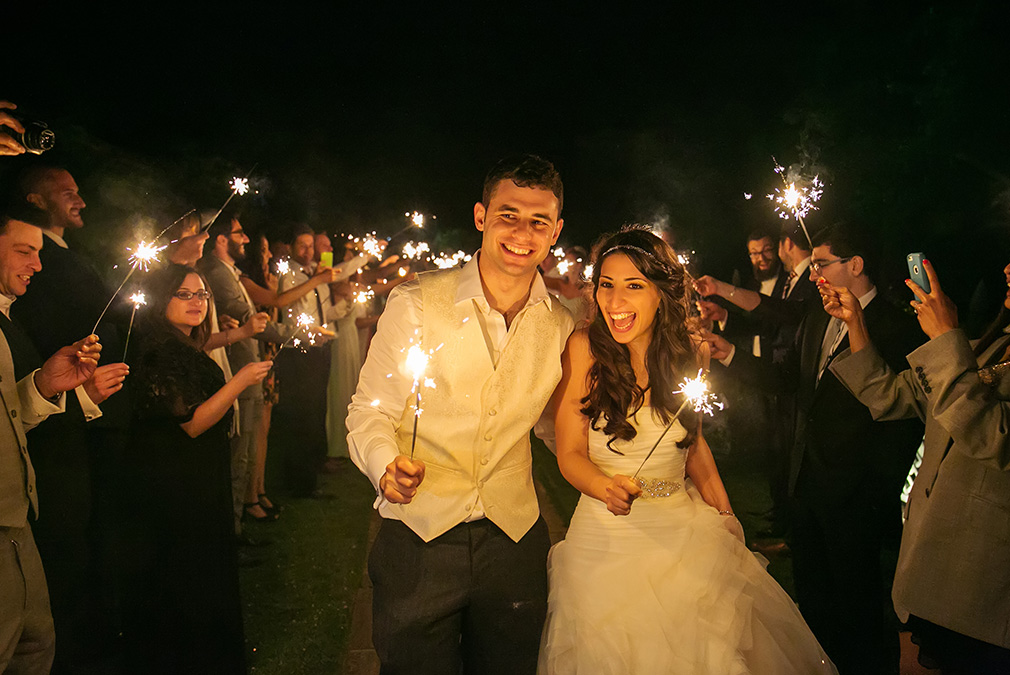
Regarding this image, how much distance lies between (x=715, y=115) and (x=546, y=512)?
4.18 meters

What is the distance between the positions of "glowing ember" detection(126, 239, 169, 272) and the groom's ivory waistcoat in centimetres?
183

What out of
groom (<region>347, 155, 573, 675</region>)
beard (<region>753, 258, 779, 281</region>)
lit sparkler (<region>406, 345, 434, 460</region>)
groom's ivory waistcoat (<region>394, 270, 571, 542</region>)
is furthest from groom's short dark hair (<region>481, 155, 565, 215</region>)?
beard (<region>753, 258, 779, 281</region>)

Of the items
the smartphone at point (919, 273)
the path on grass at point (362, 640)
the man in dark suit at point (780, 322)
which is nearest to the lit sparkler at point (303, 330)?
the path on grass at point (362, 640)

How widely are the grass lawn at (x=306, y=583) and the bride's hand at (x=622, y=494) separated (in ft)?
7.67

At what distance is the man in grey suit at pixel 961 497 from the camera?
3.01 metres

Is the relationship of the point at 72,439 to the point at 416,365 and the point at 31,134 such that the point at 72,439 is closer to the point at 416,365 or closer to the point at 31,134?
the point at 31,134

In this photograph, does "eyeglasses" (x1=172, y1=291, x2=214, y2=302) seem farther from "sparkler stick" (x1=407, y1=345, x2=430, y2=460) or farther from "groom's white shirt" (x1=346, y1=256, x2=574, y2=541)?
"sparkler stick" (x1=407, y1=345, x2=430, y2=460)

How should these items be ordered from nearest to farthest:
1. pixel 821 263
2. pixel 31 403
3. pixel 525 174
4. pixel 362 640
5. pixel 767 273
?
pixel 525 174 → pixel 31 403 → pixel 362 640 → pixel 821 263 → pixel 767 273

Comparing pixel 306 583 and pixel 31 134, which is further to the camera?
pixel 306 583

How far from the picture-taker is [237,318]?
16.8ft

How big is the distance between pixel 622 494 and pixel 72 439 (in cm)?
274

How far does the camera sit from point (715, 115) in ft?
21.7

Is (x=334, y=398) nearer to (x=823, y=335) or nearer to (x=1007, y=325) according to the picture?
(x=823, y=335)

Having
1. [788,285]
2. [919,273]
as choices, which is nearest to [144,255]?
[919,273]
